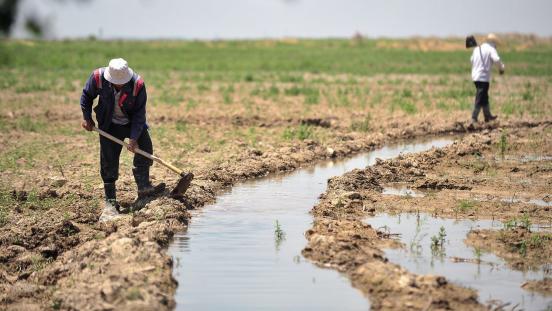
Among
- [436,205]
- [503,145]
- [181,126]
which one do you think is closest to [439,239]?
[436,205]

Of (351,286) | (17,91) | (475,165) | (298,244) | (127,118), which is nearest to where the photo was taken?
(351,286)

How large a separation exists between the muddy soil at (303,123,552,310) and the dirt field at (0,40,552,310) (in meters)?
0.03

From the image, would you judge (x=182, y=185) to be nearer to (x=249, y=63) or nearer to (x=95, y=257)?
(x=95, y=257)

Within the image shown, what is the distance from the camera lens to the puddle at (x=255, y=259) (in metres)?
7.09

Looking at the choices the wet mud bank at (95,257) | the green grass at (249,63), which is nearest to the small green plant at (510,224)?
the wet mud bank at (95,257)

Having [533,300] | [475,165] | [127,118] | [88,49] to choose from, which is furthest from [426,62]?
[533,300]

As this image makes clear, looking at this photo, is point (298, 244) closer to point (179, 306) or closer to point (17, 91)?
point (179, 306)

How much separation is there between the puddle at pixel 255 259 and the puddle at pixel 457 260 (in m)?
0.86

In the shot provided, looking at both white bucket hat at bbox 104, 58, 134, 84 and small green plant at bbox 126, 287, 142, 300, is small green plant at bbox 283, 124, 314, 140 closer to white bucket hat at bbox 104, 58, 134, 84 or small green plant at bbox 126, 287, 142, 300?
white bucket hat at bbox 104, 58, 134, 84

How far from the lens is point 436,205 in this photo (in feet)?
35.0

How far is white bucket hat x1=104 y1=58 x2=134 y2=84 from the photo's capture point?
951 cm

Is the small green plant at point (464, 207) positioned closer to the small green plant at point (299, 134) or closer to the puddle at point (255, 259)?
the puddle at point (255, 259)

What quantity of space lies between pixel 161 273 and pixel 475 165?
733cm

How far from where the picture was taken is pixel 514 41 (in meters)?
71.1
